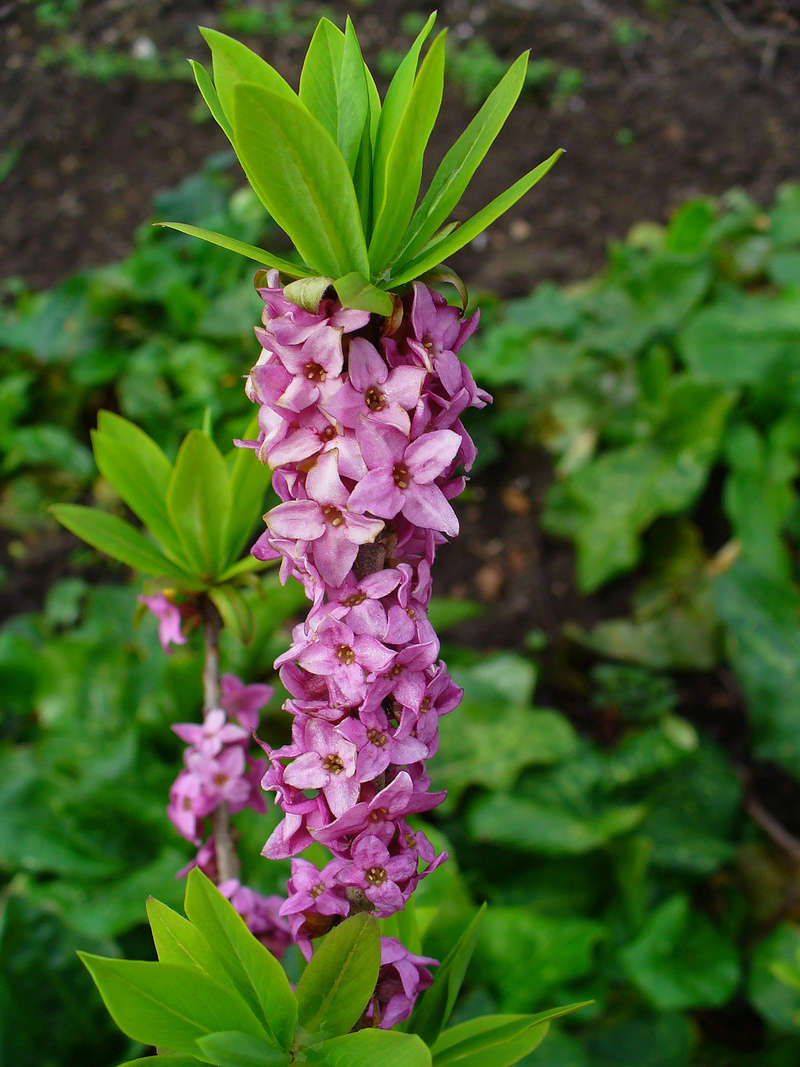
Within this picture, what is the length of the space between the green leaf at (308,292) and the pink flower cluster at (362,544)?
2cm

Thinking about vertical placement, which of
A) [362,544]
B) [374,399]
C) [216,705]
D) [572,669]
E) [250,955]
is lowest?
[572,669]

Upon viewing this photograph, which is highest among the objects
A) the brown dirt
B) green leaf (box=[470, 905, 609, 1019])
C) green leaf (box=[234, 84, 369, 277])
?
the brown dirt

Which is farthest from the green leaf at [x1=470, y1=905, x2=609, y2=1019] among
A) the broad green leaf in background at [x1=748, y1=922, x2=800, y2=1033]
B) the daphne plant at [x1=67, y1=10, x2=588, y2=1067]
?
the daphne plant at [x1=67, y1=10, x2=588, y2=1067]

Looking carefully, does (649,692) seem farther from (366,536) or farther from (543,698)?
(366,536)

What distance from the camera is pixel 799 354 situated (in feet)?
9.67

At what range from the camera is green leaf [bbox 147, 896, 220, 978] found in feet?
2.42

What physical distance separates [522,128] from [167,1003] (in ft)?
15.8

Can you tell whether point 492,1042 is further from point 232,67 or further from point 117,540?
point 232,67

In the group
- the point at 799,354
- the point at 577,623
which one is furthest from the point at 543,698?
the point at 799,354

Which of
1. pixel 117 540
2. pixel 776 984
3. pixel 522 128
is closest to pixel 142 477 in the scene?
→ pixel 117 540

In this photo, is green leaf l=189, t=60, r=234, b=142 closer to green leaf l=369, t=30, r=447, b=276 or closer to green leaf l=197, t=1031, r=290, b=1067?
green leaf l=369, t=30, r=447, b=276

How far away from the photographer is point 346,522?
0.63 meters

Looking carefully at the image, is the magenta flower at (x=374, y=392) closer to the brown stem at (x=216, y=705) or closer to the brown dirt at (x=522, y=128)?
the brown stem at (x=216, y=705)

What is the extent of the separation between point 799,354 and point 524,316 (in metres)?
0.98
